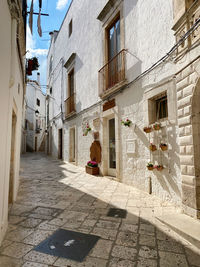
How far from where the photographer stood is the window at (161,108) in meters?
3.94

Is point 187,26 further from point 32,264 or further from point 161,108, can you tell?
point 32,264

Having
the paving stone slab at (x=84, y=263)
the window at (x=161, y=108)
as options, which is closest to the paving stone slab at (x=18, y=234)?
the paving stone slab at (x=84, y=263)

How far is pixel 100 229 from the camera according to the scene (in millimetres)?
2441

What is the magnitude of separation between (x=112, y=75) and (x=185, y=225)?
5092mm

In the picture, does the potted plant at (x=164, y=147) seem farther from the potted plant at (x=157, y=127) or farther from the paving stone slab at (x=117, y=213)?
the paving stone slab at (x=117, y=213)

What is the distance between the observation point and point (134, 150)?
4727 mm

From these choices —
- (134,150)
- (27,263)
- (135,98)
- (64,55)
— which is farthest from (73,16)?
(27,263)

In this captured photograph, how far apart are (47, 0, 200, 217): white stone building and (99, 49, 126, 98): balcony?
0.03 meters

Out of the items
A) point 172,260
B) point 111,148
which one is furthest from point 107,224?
point 111,148

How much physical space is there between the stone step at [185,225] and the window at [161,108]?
2152mm

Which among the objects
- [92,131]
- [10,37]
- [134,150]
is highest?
[10,37]

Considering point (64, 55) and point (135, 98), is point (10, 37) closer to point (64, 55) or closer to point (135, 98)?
point (135, 98)

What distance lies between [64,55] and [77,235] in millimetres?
11946

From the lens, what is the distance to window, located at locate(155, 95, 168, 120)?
3.94 meters
